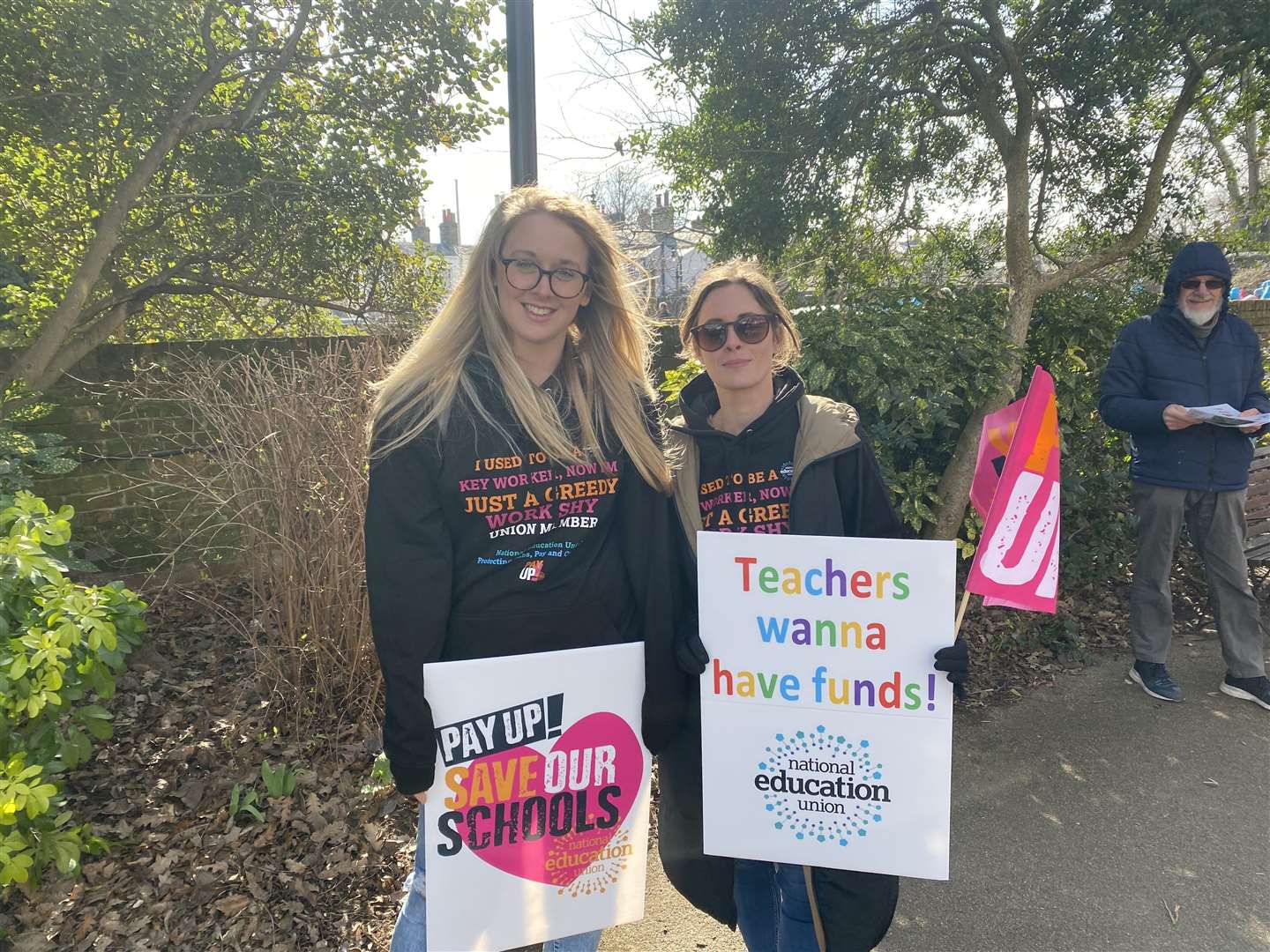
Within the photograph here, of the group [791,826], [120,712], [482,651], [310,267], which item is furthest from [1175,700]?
[310,267]

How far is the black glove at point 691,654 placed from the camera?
1846 millimetres

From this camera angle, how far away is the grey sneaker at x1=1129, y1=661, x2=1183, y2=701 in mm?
3785

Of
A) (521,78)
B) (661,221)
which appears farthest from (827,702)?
(661,221)

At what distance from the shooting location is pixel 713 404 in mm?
2154

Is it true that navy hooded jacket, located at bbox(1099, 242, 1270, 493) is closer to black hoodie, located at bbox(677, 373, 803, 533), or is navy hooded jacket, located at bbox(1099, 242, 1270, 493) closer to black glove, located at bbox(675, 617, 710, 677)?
black hoodie, located at bbox(677, 373, 803, 533)

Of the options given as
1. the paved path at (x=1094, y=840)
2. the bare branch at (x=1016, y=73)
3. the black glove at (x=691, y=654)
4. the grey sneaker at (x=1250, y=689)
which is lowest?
the paved path at (x=1094, y=840)

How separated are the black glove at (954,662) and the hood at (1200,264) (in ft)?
10.1

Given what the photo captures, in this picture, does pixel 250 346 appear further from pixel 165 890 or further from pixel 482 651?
pixel 482 651

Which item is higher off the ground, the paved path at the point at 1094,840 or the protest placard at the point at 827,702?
the protest placard at the point at 827,702

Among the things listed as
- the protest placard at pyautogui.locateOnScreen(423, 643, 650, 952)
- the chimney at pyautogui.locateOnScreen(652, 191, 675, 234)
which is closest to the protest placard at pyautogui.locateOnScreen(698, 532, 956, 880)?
the protest placard at pyautogui.locateOnScreen(423, 643, 650, 952)

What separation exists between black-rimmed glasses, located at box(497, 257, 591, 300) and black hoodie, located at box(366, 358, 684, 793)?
0.23m

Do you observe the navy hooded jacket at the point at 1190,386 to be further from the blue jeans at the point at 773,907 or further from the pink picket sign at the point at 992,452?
the blue jeans at the point at 773,907

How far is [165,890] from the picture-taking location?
2498mm

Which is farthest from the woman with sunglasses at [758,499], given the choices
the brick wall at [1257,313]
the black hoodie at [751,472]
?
the brick wall at [1257,313]
